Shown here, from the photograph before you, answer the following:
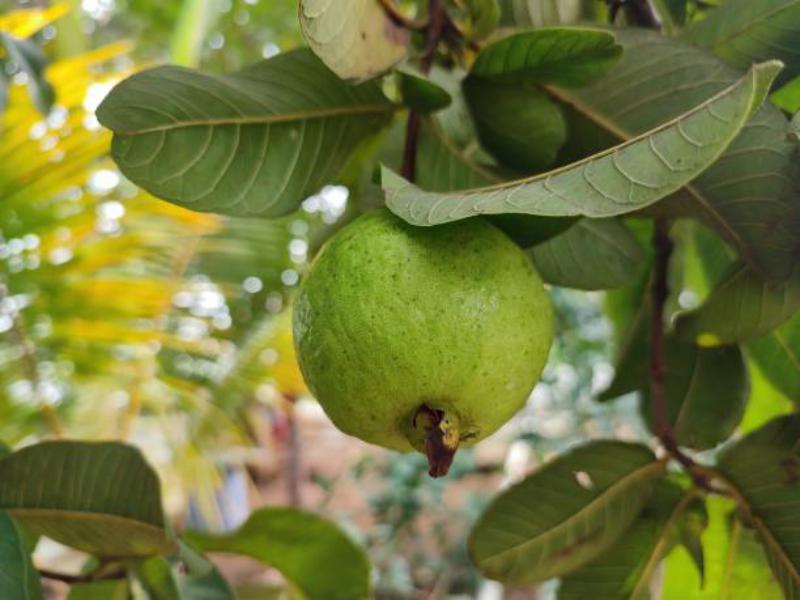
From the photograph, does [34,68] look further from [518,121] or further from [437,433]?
[437,433]

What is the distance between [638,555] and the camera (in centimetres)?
68

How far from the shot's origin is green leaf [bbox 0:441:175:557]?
0.67m

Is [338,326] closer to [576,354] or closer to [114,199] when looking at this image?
[114,199]

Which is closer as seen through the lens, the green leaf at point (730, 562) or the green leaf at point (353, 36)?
the green leaf at point (353, 36)

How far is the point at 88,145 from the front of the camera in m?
1.75

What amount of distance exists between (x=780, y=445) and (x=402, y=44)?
40cm

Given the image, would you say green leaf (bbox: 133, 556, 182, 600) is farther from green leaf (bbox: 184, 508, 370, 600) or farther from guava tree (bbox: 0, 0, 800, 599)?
green leaf (bbox: 184, 508, 370, 600)

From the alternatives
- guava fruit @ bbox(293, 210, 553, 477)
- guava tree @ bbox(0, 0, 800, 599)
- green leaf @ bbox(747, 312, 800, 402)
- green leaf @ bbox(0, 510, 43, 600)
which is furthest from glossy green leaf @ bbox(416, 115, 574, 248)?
green leaf @ bbox(0, 510, 43, 600)

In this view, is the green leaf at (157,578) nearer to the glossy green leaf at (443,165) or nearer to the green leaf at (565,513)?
the green leaf at (565,513)


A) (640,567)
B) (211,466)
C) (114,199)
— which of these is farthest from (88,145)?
(640,567)

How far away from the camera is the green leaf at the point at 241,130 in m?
0.54

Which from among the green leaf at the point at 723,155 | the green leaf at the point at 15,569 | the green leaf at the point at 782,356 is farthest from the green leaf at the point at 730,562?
the green leaf at the point at 15,569

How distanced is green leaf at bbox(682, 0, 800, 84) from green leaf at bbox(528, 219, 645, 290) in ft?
0.48

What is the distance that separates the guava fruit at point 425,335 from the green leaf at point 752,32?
0.25m
